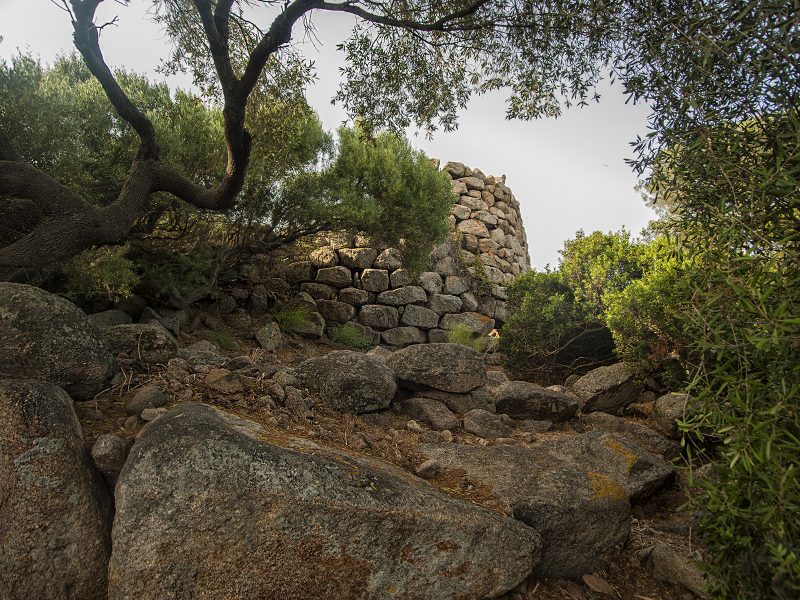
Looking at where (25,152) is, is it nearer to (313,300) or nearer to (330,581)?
(313,300)

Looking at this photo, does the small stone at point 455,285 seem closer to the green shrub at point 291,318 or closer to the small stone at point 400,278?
the small stone at point 400,278

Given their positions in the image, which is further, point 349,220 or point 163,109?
point 349,220

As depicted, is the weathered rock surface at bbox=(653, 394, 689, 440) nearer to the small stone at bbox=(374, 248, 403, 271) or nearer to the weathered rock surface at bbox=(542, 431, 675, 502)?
the weathered rock surface at bbox=(542, 431, 675, 502)

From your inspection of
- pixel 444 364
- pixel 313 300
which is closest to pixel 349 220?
pixel 313 300

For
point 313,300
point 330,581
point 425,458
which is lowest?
point 330,581

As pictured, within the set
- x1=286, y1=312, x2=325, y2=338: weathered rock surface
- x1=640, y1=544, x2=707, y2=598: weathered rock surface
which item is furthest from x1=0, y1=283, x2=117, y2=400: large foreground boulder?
x1=286, y1=312, x2=325, y2=338: weathered rock surface

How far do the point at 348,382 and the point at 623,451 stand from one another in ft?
8.53

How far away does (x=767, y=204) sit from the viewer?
2.15 metres

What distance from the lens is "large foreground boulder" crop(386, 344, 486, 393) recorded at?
5.79m

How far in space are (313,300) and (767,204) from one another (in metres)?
10.4

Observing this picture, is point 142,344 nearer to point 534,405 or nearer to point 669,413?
point 534,405

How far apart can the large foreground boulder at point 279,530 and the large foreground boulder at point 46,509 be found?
0.47 metres

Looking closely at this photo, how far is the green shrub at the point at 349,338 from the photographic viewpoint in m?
11.1

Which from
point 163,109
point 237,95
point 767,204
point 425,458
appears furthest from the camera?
point 163,109
